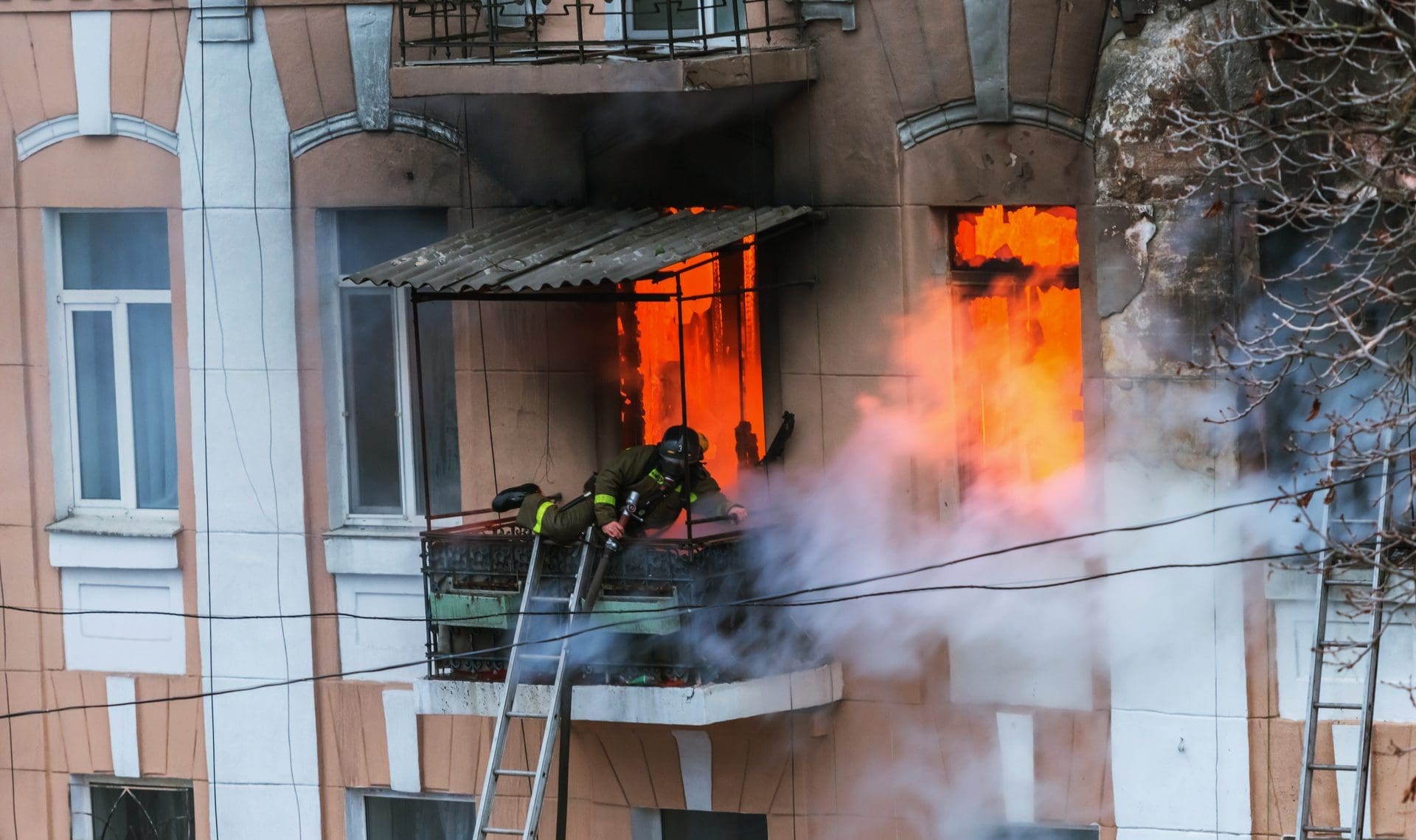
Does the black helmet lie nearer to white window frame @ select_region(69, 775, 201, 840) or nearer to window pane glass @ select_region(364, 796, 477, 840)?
window pane glass @ select_region(364, 796, 477, 840)

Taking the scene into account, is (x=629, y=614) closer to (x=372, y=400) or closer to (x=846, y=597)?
(x=846, y=597)

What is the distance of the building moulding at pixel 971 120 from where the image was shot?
11836 millimetres

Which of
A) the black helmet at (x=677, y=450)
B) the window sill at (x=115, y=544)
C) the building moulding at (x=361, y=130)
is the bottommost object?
the window sill at (x=115, y=544)

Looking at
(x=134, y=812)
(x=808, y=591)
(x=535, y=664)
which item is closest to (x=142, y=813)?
(x=134, y=812)

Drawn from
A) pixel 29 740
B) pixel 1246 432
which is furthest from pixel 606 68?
pixel 29 740

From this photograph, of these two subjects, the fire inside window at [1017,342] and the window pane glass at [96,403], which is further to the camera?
the window pane glass at [96,403]

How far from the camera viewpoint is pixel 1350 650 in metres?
11.2

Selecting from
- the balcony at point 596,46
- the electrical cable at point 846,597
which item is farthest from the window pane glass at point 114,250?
the electrical cable at point 846,597

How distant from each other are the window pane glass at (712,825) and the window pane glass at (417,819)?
4.04ft

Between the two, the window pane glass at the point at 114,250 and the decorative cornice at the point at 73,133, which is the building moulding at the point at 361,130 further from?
the window pane glass at the point at 114,250

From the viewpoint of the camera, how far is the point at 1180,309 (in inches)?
458

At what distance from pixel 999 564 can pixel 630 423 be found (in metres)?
2.41

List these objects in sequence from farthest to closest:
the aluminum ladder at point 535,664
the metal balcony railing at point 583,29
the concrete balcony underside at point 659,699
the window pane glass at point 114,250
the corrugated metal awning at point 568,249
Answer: the window pane glass at point 114,250, the metal balcony railing at point 583,29, the concrete balcony underside at point 659,699, the aluminum ladder at point 535,664, the corrugated metal awning at point 568,249

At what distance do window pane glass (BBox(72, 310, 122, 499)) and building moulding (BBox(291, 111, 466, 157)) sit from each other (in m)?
1.78
